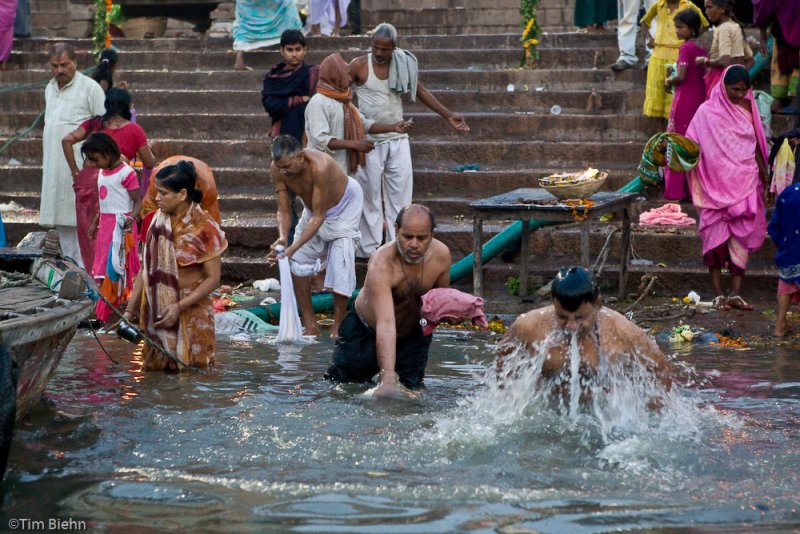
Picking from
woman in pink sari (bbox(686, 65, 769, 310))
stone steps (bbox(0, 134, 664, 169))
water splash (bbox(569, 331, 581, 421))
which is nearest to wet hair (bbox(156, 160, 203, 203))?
water splash (bbox(569, 331, 581, 421))

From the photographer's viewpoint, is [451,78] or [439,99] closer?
[439,99]

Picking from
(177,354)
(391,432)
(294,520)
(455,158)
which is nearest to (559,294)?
(391,432)

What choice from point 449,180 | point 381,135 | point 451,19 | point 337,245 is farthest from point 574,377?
point 451,19

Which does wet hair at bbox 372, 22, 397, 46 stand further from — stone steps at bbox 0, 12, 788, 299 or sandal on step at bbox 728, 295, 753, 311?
sandal on step at bbox 728, 295, 753, 311

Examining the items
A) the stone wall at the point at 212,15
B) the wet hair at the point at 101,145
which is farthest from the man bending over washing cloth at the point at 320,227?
the stone wall at the point at 212,15

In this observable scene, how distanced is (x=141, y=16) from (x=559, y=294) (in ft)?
42.1

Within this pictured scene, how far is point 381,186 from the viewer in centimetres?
1110

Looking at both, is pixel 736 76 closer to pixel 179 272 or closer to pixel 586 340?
pixel 586 340

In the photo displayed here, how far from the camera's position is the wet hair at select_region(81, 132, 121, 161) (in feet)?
31.6

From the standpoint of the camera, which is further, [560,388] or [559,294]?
[560,388]

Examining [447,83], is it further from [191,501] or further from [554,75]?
[191,501]

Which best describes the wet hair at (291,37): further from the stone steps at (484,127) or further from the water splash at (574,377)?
the water splash at (574,377)

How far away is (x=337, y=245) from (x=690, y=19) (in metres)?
3.94

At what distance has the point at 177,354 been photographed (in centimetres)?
805
